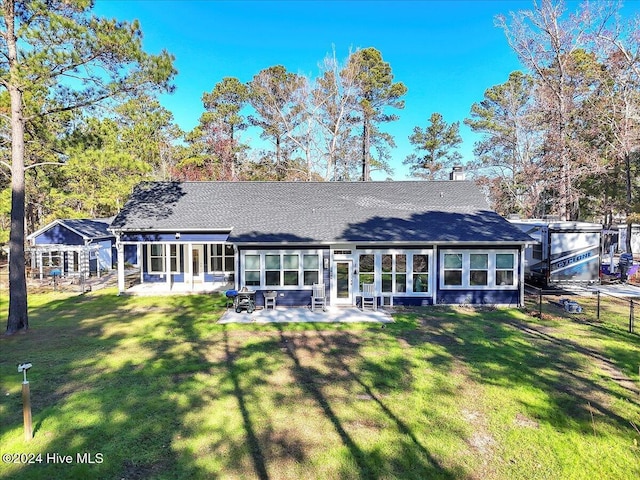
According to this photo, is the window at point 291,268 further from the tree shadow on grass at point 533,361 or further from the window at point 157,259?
the window at point 157,259

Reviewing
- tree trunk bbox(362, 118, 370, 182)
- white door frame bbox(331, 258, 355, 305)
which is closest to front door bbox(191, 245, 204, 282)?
white door frame bbox(331, 258, 355, 305)

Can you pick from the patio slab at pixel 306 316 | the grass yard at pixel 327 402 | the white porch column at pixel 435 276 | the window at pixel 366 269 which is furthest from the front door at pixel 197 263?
the white porch column at pixel 435 276

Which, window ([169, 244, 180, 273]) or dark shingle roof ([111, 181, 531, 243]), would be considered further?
window ([169, 244, 180, 273])

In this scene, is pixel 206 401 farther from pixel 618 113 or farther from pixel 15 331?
pixel 618 113

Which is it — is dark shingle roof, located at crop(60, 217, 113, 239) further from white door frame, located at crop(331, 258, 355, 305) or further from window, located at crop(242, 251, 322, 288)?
white door frame, located at crop(331, 258, 355, 305)

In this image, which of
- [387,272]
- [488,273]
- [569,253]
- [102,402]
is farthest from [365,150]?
[102,402]

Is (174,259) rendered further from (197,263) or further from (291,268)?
(291,268)
